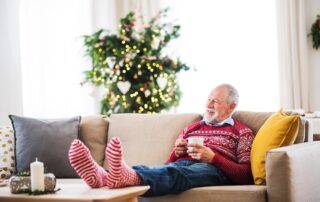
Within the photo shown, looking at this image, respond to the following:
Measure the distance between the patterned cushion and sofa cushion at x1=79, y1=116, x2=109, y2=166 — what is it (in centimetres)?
46

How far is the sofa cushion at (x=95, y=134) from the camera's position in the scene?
13.0 feet

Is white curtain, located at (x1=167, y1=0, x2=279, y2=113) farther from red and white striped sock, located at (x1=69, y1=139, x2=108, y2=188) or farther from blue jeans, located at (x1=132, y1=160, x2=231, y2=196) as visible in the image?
red and white striped sock, located at (x1=69, y1=139, x2=108, y2=188)

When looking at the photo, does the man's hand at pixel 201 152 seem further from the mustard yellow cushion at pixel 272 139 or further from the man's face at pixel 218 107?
the man's face at pixel 218 107

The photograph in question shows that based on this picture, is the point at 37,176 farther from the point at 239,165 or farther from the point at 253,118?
the point at 253,118

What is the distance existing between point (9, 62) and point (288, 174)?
2946 mm

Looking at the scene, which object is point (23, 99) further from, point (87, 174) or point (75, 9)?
point (87, 174)

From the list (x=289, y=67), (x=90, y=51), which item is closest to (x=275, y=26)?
(x=289, y=67)

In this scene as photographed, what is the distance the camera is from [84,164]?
107 inches

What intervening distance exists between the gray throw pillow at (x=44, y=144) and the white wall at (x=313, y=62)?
302cm

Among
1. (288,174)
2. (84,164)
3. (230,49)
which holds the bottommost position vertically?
(288,174)

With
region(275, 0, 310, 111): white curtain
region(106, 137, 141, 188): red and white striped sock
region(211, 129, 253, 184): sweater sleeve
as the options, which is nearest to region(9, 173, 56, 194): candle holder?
region(106, 137, 141, 188): red and white striped sock

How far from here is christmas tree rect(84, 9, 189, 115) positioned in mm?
5586

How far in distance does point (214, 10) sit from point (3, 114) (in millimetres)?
2709

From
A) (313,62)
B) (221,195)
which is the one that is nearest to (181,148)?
(221,195)
